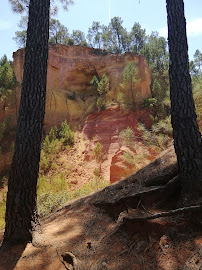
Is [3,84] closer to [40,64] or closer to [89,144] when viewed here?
[89,144]

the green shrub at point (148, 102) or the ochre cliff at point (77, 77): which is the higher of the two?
the ochre cliff at point (77, 77)

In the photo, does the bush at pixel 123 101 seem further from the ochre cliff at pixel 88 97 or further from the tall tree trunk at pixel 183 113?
the tall tree trunk at pixel 183 113

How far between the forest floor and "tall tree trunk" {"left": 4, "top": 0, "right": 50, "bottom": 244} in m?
0.36

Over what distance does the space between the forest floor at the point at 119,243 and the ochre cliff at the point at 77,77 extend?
16.4m

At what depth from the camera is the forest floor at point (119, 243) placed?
91.0 inches

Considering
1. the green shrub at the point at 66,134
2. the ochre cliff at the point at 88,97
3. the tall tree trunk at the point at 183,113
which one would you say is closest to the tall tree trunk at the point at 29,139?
the tall tree trunk at the point at 183,113

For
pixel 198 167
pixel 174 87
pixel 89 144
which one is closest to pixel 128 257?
pixel 198 167

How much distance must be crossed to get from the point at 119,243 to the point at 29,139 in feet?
7.68

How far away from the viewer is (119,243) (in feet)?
9.23

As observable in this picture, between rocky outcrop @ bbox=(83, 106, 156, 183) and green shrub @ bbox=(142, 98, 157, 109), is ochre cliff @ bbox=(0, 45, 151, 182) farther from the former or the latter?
green shrub @ bbox=(142, 98, 157, 109)

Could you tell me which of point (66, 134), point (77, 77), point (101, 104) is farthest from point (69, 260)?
point (77, 77)

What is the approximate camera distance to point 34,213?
3.74 meters

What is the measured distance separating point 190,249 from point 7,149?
19417mm

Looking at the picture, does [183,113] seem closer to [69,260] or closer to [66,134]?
[69,260]
